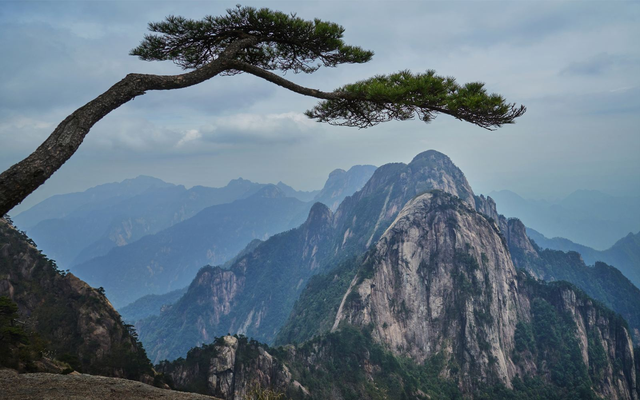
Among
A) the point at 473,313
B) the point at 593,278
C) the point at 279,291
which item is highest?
the point at 593,278

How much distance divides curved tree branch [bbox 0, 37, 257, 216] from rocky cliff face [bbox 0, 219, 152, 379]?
2463 cm

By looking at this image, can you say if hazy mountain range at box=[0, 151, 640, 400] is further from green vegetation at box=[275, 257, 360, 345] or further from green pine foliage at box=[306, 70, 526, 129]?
green pine foliage at box=[306, 70, 526, 129]

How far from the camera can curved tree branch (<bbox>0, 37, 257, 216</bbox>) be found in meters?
5.05

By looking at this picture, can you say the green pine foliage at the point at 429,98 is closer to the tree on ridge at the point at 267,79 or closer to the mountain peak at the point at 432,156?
the tree on ridge at the point at 267,79

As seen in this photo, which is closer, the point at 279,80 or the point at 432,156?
the point at 279,80

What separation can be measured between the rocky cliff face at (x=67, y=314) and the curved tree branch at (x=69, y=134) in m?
24.6

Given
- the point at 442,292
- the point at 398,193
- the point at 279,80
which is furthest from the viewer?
the point at 398,193

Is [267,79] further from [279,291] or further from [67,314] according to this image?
[279,291]

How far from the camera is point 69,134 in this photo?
5.81m

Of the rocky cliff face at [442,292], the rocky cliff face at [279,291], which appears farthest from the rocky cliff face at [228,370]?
the rocky cliff face at [279,291]

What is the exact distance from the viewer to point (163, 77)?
727 cm

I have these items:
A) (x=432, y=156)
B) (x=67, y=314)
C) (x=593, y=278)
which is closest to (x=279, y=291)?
(x=432, y=156)

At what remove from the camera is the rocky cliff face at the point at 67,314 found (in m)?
25.7

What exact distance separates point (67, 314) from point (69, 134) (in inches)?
1226
